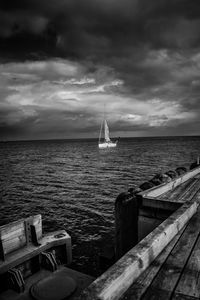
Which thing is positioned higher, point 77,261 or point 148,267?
point 148,267

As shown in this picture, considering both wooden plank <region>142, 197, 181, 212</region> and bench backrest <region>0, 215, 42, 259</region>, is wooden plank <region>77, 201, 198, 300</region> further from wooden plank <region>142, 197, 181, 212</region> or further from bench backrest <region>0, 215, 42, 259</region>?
bench backrest <region>0, 215, 42, 259</region>

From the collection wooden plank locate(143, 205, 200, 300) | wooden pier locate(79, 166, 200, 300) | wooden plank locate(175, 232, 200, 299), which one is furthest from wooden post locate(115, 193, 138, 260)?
wooden plank locate(175, 232, 200, 299)

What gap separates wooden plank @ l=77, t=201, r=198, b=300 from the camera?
2371mm

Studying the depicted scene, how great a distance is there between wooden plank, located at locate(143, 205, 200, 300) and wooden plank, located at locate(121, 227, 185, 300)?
→ 50 millimetres

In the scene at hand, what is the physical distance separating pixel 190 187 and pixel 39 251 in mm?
6274

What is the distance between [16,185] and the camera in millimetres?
28672

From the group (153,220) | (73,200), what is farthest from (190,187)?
(73,200)

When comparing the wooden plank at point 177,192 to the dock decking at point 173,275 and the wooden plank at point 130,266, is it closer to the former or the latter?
the wooden plank at point 130,266

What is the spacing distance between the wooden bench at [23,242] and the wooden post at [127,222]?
6.95ft

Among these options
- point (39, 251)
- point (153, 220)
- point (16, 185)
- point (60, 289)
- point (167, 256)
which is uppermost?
point (167, 256)

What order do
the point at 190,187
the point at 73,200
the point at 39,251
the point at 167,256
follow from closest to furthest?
the point at 167,256 → the point at 39,251 → the point at 190,187 → the point at 73,200

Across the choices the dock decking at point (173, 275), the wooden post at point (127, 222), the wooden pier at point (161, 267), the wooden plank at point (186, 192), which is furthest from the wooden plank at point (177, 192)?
the dock decking at point (173, 275)

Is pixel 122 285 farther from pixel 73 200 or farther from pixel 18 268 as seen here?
pixel 73 200

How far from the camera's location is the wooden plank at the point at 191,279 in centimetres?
257
